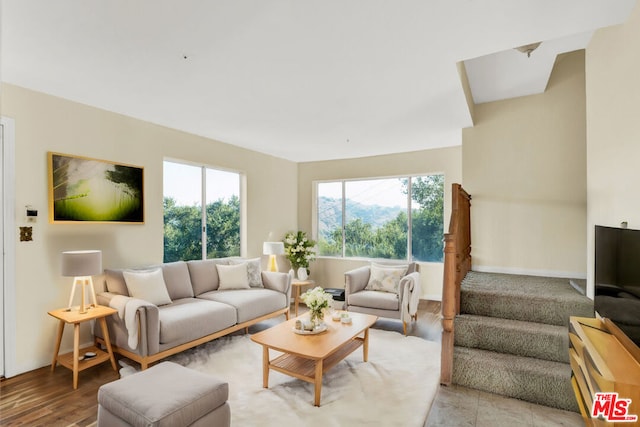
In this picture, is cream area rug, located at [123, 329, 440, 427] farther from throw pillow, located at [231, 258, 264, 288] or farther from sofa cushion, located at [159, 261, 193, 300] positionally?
throw pillow, located at [231, 258, 264, 288]

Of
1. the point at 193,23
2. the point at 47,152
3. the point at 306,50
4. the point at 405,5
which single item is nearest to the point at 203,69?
the point at 193,23

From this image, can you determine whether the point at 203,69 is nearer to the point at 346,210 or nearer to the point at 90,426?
the point at 90,426

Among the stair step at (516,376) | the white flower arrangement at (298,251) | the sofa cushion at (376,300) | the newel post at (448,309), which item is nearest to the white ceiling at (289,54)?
the newel post at (448,309)

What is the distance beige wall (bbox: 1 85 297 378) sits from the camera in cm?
292

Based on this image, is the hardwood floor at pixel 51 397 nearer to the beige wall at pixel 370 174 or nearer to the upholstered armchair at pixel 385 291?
the upholstered armchair at pixel 385 291

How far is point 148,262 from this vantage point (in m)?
3.94

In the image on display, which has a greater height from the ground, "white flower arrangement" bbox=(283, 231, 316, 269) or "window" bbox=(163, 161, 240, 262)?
"window" bbox=(163, 161, 240, 262)

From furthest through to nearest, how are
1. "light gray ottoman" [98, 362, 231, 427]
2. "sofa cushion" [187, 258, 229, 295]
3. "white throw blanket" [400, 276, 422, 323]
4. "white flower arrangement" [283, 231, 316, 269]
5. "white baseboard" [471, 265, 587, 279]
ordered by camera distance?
"white flower arrangement" [283, 231, 316, 269], "sofa cushion" [187, 258, 229, 295], "white throw blanket" [400, 276, 422, 323], "white baseboard" [471, 265, 587, 279], "light gray ottoman" [98, 362, 231, 427]

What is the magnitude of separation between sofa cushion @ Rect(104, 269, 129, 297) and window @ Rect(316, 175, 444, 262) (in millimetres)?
3774

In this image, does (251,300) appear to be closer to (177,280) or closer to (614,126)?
(177,280)

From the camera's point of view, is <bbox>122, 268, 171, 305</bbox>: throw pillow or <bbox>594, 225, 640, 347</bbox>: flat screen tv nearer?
<bbox>594, 225, 640, 347</bbox>: flat screen tv

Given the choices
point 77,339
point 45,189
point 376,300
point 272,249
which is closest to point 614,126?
point 376,300

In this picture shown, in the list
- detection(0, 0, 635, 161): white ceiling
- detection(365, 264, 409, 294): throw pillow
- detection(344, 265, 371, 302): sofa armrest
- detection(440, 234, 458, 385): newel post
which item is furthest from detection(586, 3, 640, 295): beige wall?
detection(344, 265, 371, 302): sofa armrest

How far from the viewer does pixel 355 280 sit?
4.54 m
